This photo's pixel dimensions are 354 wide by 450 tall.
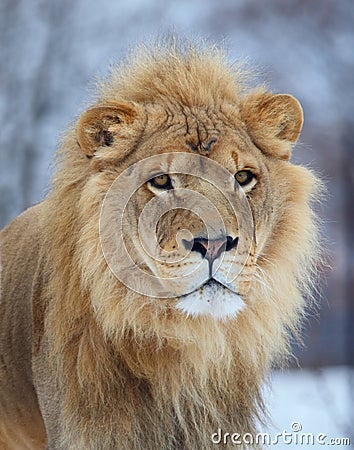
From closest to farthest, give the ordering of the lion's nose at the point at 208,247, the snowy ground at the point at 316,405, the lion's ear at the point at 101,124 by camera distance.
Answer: the lion's nose at the point at 208,247 < the lion's ear at the point at 101,124 < the snowy ground at the point at 316,405

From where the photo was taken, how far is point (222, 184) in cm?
288

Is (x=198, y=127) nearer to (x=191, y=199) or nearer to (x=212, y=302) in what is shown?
(x=191, y=199)

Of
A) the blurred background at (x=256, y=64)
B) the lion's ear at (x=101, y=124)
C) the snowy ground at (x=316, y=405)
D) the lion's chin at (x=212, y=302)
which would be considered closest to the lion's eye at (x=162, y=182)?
the lion's ear at (x=101, y=124)

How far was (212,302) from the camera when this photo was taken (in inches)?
111

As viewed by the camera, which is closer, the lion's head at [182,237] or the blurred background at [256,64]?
the lion's head at [182,237]

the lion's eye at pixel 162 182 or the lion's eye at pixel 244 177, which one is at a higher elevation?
the lion's eye at pixel 244 177

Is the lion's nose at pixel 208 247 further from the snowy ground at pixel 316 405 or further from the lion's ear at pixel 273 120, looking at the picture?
the snowy ground at pixel 316 405

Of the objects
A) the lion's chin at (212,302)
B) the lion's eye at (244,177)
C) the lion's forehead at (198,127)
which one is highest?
the lion's forehead at (198,127)

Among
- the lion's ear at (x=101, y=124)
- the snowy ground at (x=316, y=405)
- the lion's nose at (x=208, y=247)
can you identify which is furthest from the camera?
the snowy ground at (x=316, y=405)

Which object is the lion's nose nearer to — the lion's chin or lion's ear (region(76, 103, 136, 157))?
the lion's chin

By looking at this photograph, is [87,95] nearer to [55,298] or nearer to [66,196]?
[66,196]

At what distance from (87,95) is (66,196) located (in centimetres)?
48

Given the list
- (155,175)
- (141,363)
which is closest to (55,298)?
(141,363)

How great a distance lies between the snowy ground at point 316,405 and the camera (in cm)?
477
